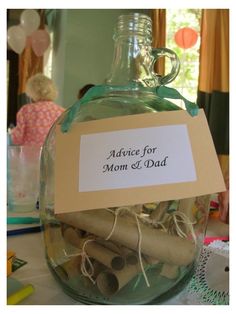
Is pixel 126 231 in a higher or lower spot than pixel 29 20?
lower

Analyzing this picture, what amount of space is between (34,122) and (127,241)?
1867 millimetres

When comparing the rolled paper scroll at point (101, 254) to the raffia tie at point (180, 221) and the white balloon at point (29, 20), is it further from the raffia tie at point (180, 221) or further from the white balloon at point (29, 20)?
the white balloon at point (29, 20)

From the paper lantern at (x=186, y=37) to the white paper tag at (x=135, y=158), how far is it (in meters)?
2.71

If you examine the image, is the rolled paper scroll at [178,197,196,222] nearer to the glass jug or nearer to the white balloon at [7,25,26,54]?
the glass jug

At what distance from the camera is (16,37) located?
3035 mm

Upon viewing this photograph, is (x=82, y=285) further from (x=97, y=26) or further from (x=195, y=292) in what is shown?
(x=97, y=26)

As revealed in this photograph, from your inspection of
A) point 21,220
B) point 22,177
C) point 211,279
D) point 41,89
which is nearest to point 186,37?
point 41,89

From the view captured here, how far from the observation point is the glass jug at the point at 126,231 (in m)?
0.31

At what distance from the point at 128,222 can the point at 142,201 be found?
1.2 inches

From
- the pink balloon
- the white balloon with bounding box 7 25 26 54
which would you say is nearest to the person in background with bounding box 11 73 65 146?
the white balloon with bounding box 7 25 26 54

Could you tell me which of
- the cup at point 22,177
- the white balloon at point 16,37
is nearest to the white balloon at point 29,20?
the white balloon at point 16,37

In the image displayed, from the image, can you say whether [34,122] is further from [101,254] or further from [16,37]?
[101,254]

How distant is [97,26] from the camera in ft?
11.1

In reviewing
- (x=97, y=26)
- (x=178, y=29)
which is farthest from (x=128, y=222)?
(x=97, y=26)
